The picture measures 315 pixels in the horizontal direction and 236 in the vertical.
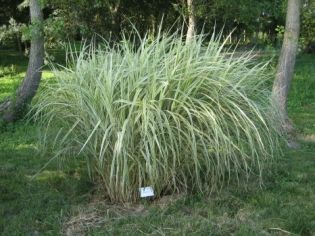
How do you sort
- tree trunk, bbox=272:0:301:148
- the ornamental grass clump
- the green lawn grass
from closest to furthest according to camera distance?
the green lawn grass, the ornamental grass clump, tree trunk, bbox=272:0:301:148

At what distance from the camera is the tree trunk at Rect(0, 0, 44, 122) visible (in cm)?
815

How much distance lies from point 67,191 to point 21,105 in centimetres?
377

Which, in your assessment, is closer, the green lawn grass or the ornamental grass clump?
the green lawn grass

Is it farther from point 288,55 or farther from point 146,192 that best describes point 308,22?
point 146,192

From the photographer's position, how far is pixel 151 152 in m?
4.08

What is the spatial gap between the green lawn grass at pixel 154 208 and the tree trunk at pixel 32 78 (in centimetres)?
251

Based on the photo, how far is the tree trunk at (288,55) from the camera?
278 inches

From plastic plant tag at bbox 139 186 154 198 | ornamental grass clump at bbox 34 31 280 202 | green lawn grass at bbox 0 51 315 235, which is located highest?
ornamental grass clump at bbox 34 31 280 202

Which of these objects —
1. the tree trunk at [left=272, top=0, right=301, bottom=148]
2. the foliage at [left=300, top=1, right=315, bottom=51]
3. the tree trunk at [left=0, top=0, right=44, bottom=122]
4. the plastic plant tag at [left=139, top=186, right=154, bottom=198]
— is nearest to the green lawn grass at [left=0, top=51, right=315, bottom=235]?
the plastic plant tag at [left=139, top=186, right=154, bottom=198]

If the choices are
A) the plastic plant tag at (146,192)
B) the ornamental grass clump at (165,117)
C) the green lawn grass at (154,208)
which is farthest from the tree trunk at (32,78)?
the plastic plant tag at (146,192)

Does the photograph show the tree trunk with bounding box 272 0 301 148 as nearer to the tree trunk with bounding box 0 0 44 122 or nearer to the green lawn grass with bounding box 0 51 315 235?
the green lawn grass with bounding box 0 51 315 235

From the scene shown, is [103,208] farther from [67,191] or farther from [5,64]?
[5,64]

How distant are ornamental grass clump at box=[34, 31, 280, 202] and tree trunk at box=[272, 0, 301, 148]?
2441mm

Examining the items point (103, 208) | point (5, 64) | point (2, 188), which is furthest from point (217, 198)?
point (5, 64)
